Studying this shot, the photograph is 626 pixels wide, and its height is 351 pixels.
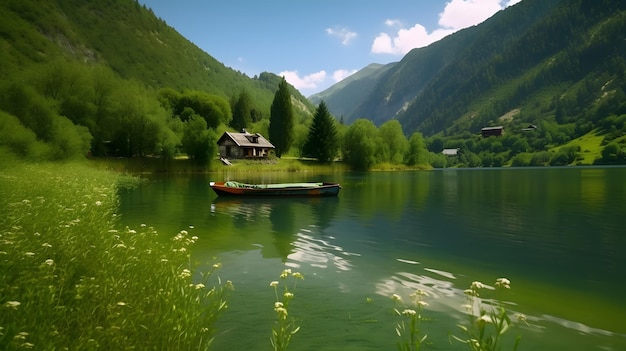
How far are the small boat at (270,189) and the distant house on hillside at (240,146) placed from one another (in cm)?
6879

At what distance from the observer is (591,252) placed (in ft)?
58.6

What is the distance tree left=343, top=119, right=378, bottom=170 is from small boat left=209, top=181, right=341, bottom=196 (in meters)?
72.6

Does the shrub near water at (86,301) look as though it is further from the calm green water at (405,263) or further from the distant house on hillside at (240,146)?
the distant house on hillside at (240,146)

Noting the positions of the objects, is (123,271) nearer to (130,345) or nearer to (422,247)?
(130,345)

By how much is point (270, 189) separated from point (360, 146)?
76421 millimetres

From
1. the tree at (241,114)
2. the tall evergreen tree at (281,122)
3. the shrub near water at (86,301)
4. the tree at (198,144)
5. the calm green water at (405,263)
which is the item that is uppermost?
the tree at (241,114)

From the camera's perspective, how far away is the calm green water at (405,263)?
9.20m

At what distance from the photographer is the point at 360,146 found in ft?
377

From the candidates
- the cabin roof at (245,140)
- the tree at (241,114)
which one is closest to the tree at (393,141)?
the cabin roof at (245,140)

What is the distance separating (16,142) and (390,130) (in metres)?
105

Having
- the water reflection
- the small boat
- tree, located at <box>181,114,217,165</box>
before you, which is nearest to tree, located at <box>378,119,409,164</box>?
tree, located at <box>181,114,217,165</box>

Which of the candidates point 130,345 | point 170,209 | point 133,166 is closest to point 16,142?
point 170,209

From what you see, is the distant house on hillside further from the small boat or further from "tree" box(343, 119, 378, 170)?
the small boat

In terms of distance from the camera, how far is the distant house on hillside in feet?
364
